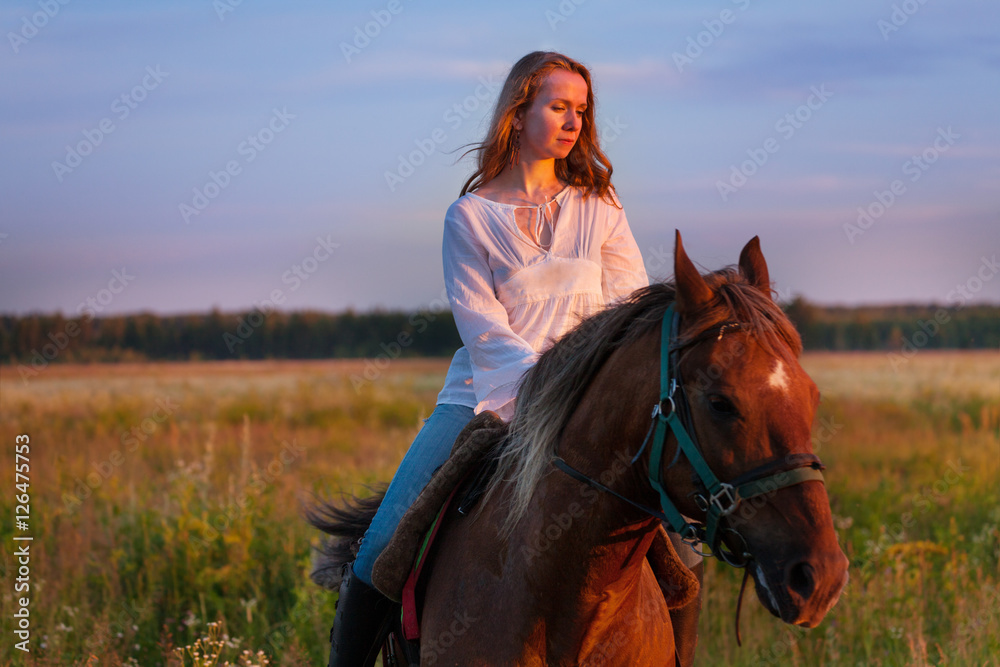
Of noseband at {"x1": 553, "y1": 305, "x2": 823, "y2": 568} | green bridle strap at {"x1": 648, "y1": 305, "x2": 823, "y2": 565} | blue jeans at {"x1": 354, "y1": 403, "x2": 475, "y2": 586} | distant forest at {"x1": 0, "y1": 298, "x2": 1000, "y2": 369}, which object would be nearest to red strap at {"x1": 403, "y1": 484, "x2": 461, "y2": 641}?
blue jeans at {"x1": 354, "y1": 403, "x2": 475, "y2": 586}

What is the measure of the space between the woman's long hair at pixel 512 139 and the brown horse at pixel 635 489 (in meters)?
1.25

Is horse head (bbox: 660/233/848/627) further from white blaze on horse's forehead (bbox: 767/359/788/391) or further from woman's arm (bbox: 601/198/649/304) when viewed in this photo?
woman's arm (bbox: 601/198/649/304)

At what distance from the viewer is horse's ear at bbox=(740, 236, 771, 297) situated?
2.50 m

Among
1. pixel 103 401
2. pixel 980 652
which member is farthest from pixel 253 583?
pixel 103 401

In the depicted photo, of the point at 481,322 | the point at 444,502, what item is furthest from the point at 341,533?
the point at 481,322

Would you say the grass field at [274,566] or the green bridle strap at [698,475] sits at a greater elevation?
the green bridle strap at [698,475]

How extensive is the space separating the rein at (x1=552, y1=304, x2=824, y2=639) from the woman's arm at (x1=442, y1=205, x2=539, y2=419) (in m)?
0.77

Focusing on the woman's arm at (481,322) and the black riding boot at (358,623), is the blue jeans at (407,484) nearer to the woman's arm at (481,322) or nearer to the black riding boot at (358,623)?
the black riding boot at (358,623)

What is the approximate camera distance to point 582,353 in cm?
256

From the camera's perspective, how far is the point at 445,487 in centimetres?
293

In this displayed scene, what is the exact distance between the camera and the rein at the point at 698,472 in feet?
6.55

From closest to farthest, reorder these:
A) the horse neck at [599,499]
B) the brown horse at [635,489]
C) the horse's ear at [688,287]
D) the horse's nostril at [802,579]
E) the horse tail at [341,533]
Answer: the horse's nostril at [802,579]
the brown horse at [635,489]
the horse's ear at [688,287]
the horse neck at [599,499]
the horse tail at [341,533]

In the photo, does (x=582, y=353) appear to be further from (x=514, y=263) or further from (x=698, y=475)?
(x=514, y=263)

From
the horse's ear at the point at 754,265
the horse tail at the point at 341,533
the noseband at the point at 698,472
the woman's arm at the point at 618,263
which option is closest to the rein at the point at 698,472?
the noseband at the point at 698,472
